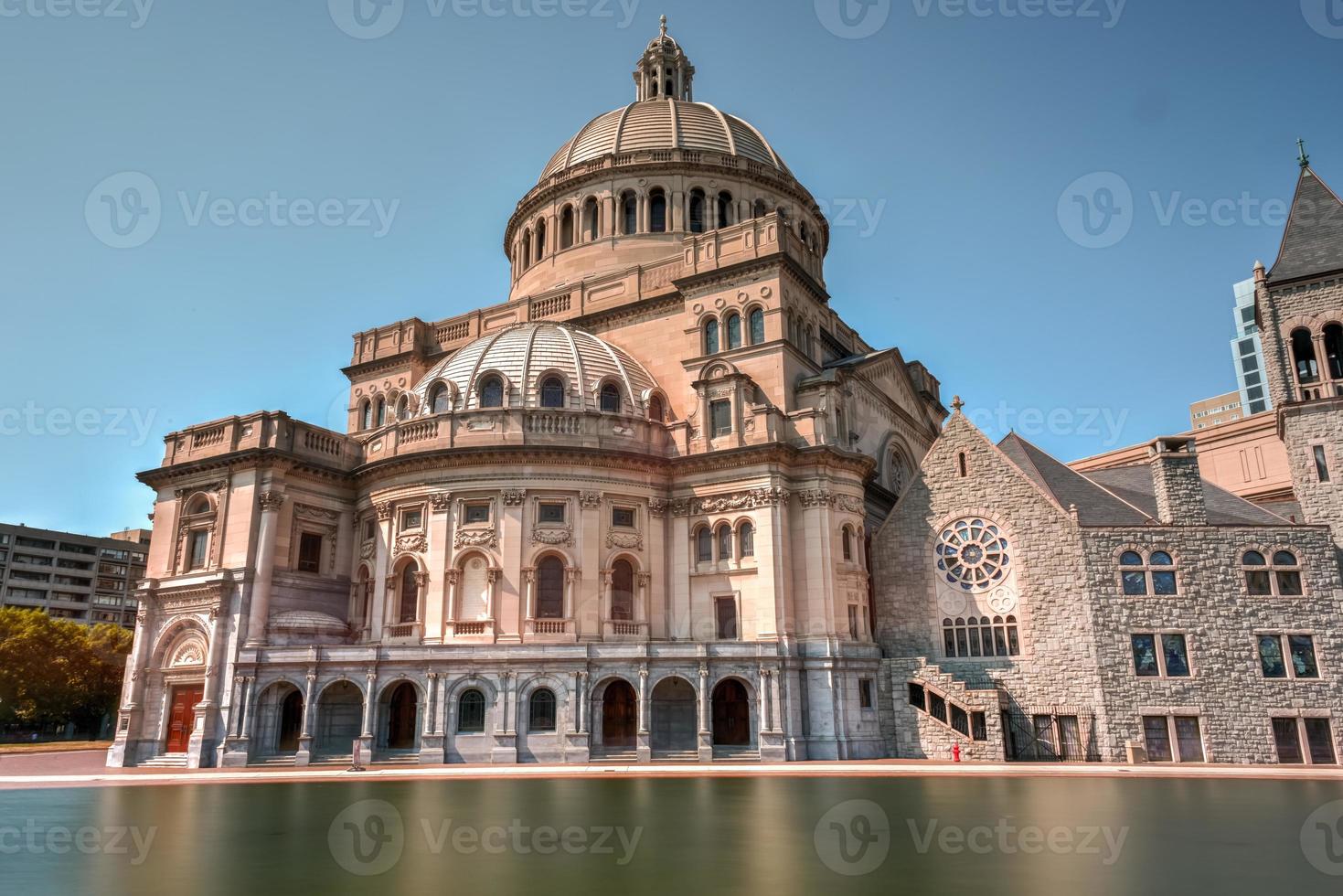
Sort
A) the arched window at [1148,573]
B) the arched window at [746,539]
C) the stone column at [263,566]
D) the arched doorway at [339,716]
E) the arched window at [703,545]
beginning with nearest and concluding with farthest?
the arched window at [1148,573], the arched doorway at [339,716], the stone column at [263,566], the arched window at [746,539], the arched window at [703,545]

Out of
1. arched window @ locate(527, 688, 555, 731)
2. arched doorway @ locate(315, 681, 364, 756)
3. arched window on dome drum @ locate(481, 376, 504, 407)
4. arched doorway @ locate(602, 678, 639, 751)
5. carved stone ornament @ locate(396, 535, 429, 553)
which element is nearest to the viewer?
arched window @ locate(527, 688, 555, 731)

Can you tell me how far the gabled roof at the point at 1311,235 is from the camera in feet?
137

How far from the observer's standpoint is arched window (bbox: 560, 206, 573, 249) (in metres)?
61.5

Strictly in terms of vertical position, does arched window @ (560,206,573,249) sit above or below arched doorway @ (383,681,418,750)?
above

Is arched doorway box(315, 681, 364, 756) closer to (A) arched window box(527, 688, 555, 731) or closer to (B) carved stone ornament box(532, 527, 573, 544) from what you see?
(A) arched window box(527, 688, 555, 731)

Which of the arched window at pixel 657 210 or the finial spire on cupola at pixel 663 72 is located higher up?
the finial spire on cupola at pixel 663 72

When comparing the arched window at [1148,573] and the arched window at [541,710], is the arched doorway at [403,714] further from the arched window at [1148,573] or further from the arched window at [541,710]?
the arched window at [1148,573]

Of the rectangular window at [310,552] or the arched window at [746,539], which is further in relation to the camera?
the rectangular window at [310,552]

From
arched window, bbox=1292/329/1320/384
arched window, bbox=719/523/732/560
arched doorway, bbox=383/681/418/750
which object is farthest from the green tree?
arched window, bbox=1292/329/1320/384

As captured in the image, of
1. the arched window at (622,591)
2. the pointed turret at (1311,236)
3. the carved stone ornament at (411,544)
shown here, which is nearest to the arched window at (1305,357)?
the pointed turret at (1311,236)

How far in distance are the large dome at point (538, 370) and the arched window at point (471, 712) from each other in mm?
13663

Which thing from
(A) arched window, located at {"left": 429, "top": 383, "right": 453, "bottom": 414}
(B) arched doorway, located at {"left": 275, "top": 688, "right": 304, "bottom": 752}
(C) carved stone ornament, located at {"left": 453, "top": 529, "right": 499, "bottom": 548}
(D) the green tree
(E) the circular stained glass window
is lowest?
(B) arched doorway, located at {"left": 275, "top": 688, "right": 304, "bottom": 752}

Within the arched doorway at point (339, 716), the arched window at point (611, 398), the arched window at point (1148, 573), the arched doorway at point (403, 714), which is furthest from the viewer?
the arched window at point (611, 398)

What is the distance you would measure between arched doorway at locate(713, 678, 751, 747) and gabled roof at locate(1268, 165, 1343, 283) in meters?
31.2
